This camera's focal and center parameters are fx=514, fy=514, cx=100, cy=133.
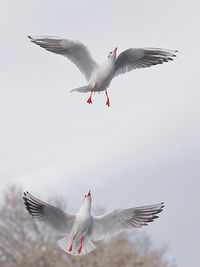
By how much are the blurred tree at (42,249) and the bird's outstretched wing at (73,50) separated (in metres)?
13.1

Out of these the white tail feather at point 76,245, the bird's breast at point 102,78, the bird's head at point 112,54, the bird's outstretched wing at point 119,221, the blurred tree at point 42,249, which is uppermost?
the bird's head at point 112,54

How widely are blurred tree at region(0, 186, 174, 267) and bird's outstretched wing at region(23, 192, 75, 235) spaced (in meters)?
12.6

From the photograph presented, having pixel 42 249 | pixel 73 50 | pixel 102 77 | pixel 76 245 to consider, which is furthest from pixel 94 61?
pixel 42 249

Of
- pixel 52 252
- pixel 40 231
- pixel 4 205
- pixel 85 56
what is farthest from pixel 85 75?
pixel 4 205

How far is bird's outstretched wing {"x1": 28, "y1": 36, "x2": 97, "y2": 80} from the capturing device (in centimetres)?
630

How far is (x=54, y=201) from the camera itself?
84.7 ft

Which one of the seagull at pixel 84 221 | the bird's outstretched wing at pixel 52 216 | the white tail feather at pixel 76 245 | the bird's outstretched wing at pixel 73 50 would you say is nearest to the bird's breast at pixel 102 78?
the bird's outstretched wing at pixel 73 50

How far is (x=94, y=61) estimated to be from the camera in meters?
6.48

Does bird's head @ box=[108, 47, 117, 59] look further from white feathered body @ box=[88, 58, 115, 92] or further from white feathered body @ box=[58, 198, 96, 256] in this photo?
white feathered body @ box=[58, 198, 96, 256]

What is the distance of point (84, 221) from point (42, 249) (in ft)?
53.4

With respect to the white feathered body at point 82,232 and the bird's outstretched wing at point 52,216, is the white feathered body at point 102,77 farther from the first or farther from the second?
the bird's outstretched wing at point 52,216

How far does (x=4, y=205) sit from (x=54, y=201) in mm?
3975

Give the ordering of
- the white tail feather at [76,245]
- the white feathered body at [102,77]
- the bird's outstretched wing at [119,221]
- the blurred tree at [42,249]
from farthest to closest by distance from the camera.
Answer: the blurred tree at [42,249] → the bird's outstretched wing at [119,221] → the white tail feather at [76,245] → the white feathered body at [102,77]

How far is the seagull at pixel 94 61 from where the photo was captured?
19.6 feet
